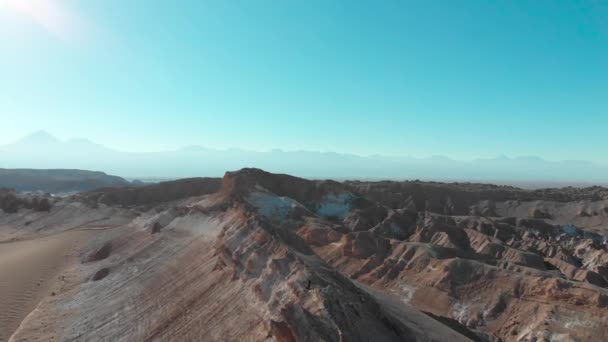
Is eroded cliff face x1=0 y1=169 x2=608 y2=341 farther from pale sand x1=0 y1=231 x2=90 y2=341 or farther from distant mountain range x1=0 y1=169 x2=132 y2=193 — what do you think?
distant mountain range x1=0 y1=169 x2=132 y2=193

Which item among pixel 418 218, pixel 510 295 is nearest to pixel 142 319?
pixel 510 295

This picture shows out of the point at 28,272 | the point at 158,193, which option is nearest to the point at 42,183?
the point at 158,193

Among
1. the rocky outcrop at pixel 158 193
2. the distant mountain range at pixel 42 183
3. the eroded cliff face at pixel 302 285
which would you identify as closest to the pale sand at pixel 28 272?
the eroded cliff face at pixel 302 285

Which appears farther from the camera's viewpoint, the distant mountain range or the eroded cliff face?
the distant mountain range

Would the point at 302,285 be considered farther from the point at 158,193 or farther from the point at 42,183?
the point at 42,183

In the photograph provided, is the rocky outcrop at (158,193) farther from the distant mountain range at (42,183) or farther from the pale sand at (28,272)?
the distant mountain range at (42,183)

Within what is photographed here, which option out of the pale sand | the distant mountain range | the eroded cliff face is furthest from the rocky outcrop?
the distant mountain range
